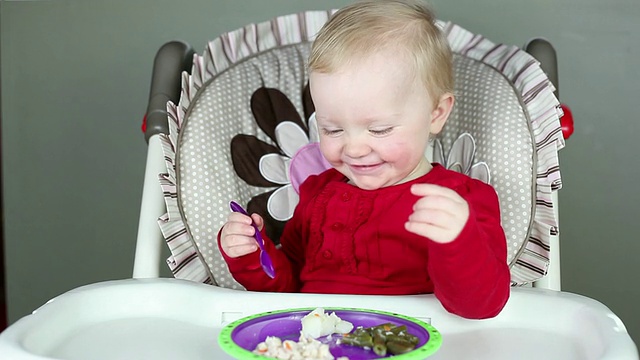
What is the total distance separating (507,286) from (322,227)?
0.89ft

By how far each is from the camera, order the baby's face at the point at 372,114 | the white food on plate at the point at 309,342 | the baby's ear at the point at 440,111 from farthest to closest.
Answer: the baby's ear at the point at 440,111 → the baby's face at the point at 372,114 → the white food on plate at the point at 309,342

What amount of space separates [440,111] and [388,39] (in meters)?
0.13

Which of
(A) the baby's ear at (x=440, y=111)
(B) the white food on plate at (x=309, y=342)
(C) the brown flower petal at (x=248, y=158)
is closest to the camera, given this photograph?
(B) the white food on plate at (x=309, y=342)

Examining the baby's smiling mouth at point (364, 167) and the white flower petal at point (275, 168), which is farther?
the white flower petal at point (275, 168)

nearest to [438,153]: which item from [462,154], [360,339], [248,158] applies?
[462,154]

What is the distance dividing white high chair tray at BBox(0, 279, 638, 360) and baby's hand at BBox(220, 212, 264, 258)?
0.06 m

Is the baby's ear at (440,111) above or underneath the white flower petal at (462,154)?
above

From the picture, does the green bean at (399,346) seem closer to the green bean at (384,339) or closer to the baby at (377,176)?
the green bean at (384,339)

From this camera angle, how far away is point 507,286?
87 centimetres

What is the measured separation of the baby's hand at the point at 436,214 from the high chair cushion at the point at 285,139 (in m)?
0.30

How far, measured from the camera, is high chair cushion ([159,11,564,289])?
1.08 metres

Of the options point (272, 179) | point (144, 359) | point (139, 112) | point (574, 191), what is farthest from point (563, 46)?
point (144, 359)

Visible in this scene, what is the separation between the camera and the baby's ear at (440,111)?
1043mm

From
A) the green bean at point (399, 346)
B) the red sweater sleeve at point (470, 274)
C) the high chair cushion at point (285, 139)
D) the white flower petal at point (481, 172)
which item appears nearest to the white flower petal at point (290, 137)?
the high chair cushion at point (285, 139)
